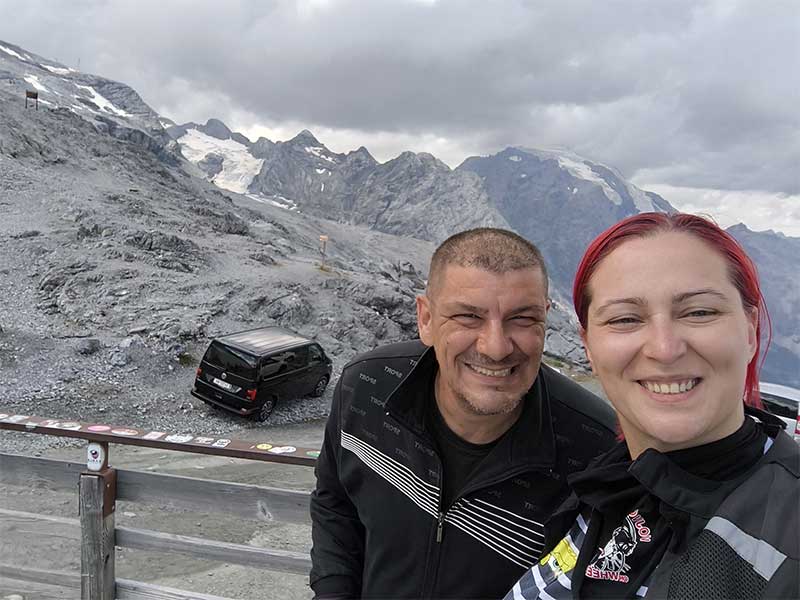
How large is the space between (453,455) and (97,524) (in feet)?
7.18

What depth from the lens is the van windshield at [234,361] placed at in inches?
597

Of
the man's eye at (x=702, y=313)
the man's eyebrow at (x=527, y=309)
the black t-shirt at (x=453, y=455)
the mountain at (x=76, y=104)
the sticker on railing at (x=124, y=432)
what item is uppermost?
the mountain at (x=76, y=104)

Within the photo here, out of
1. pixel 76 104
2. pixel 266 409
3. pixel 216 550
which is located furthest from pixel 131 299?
pixel 76 104

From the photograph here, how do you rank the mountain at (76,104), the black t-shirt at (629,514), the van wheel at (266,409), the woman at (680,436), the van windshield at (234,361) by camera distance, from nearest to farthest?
the woman at (680,436) < the black t-shirt at (629,514) < the van windshield at (234,361) < the van wheel at (266,409) < the mountain at (76,104)

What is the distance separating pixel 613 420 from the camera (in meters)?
2.28

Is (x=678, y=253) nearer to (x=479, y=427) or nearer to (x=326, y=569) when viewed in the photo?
(x=479, y=427)

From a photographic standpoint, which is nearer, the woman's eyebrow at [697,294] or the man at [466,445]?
the woman's eyebrow at [697,294]

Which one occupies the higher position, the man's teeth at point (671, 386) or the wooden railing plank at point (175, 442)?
the man's teeth at point (671, 386)

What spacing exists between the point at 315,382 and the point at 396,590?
52.5 feet

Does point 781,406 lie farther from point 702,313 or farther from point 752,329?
point 702,313

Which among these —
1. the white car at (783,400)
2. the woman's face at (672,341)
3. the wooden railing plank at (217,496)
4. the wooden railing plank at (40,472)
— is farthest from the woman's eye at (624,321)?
the white car at (783,400)

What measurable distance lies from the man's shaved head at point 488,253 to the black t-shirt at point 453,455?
1.99 ft

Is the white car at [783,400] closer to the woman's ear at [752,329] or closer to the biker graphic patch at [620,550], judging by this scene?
the woman's ear at [752,329]

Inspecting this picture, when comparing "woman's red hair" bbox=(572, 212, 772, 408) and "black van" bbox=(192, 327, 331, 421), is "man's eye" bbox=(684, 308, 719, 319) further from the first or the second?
"black van" bbox=(192, 327, 331, 421)
